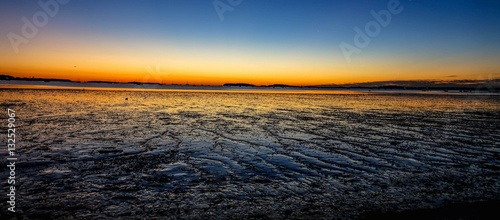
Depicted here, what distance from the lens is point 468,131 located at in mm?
16594

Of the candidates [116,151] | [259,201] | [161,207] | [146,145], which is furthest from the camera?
[146,145]

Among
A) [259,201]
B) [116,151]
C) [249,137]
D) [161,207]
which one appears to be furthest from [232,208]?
[249,137]

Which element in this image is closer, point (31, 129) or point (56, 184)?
point (56, 184)

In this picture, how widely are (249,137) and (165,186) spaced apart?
716cm

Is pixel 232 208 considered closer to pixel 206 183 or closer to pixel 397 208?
pixel 206 183

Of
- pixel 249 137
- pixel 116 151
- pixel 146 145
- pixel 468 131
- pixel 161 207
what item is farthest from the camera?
pixel 468 131

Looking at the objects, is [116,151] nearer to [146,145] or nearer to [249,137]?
[146,145]

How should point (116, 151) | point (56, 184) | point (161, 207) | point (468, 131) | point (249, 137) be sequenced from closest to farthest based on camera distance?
1. point (161, 207)
2. point (56, 184)
3. point (116, 151)
4. point (249, 137)
5. point (468, 131)

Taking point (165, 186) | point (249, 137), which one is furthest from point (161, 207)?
point (249, 137)

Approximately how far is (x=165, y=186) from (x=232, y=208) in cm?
213

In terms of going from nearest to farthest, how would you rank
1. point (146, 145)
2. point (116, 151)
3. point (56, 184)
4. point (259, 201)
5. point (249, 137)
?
1. point (259, 201)
2. point (56, 184)
3. point (116, 151)
4. point (146, 145)
5. point (249, 137)

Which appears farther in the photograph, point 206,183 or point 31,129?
point 31,129

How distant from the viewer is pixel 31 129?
14.6m

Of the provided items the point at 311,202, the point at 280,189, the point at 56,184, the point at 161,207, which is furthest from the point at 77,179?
the point at 311,202
